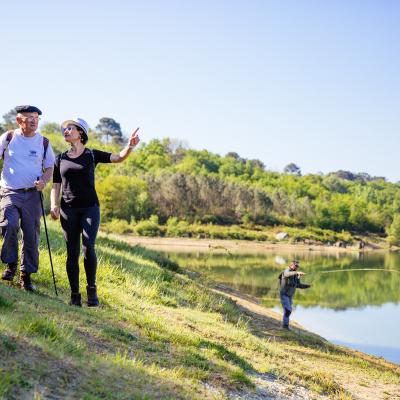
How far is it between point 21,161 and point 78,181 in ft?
2.45

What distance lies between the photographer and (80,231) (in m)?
6.20

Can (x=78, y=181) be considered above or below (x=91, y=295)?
above

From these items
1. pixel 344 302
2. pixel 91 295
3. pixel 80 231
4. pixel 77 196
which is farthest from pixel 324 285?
pixel 77 196

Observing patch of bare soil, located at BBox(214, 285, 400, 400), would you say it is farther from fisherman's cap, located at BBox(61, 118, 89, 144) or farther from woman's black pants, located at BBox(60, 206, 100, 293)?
fisherman's cap, located at BBox(61, 118, 89, 144)

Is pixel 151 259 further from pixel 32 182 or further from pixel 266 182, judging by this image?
pixel 266 182

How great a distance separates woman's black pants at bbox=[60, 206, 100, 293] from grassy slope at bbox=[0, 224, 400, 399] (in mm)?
Answer: 425

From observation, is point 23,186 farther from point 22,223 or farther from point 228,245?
point 228,245

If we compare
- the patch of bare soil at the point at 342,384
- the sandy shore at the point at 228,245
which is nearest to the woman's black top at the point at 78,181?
the patch of bare soil at the point at 342,384

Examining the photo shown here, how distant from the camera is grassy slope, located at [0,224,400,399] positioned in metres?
3.91

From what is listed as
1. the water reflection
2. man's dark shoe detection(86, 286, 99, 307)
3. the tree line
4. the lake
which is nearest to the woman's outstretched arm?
man's dark shoe detection(86, 286, 99, 307)

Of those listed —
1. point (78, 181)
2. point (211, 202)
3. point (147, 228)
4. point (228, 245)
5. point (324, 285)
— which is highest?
point (78, 181)

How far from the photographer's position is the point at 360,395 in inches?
288

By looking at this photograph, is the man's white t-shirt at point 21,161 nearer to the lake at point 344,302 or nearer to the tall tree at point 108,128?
the lake at point 344,302

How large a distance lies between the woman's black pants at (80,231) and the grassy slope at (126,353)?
0.42 meters
